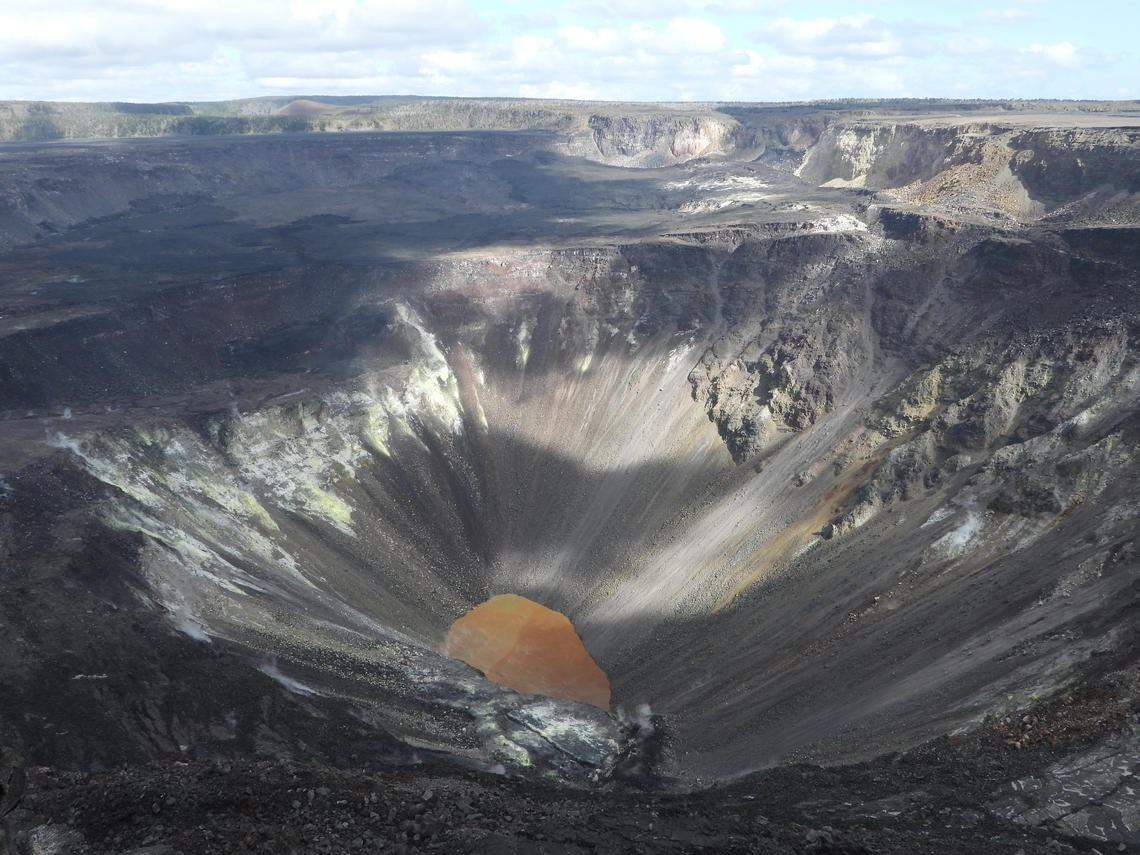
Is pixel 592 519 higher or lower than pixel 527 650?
higher

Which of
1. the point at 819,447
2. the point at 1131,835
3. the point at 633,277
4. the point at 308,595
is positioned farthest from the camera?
the point at 633,277

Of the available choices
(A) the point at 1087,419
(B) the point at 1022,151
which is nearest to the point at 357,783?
(A) the point at 1087,419

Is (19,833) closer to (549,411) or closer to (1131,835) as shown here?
(1131,835)

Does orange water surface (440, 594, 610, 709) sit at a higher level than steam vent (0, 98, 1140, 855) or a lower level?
lower

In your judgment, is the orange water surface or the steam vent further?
the orange water surface
